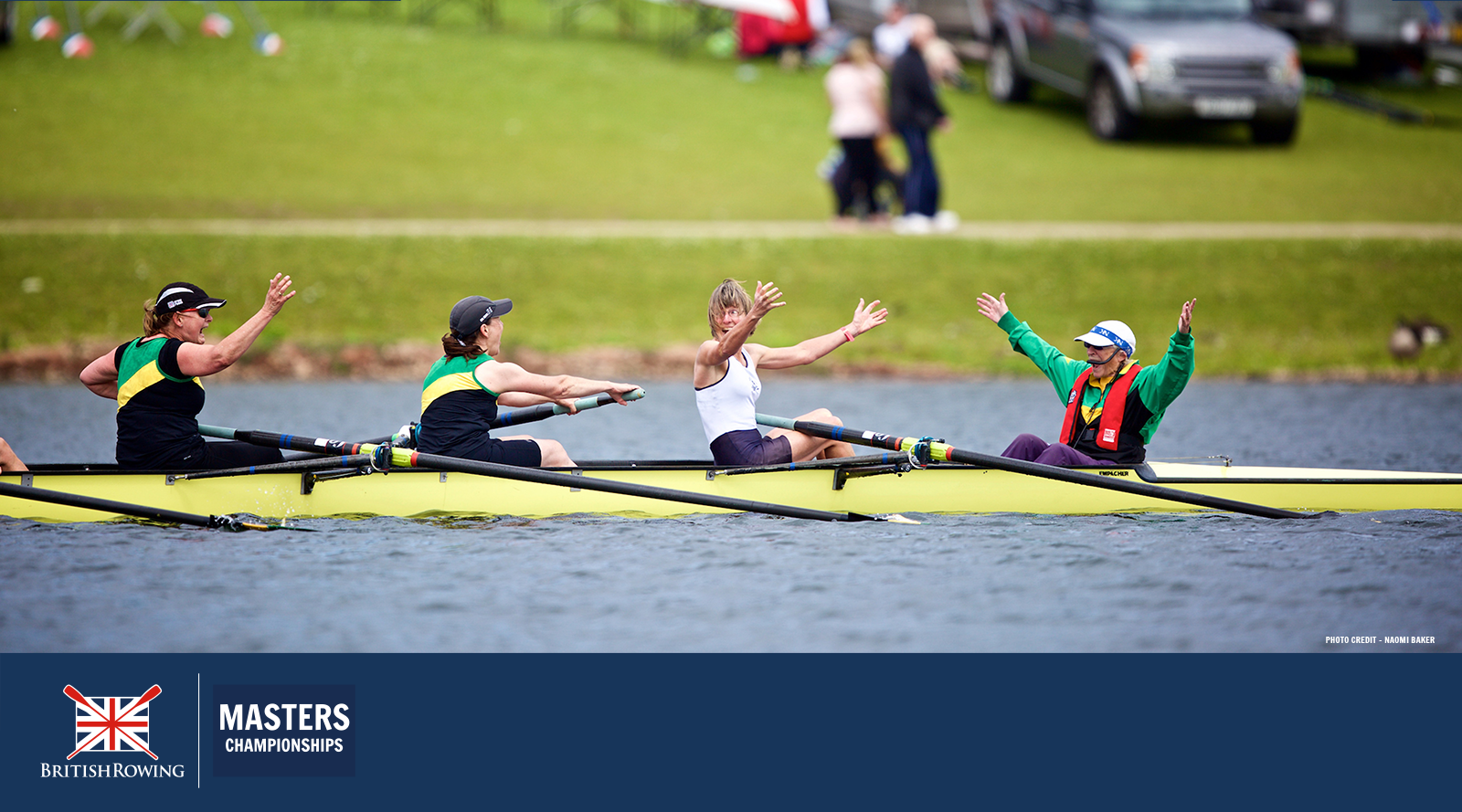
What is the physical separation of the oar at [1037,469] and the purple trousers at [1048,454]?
174 mm

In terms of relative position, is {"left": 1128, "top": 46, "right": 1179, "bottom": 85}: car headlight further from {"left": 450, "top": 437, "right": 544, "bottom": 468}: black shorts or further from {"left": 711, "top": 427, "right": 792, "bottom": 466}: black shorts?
{"left": 450, "top": 437, "right": 544, "bottom": 468}: black shorts

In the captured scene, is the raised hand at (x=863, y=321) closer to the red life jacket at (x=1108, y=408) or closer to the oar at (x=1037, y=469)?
the oar at (x=1037, y=469)

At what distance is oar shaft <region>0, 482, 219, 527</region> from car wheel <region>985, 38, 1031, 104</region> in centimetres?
1922

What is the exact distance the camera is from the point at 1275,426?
43.2 feet

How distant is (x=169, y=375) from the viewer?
8.68m

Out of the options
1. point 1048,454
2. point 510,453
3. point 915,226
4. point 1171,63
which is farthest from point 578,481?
point 1171,63

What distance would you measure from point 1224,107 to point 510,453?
1570cm

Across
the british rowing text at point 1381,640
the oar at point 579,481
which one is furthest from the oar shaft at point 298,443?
the british rowing text at point 1381,640

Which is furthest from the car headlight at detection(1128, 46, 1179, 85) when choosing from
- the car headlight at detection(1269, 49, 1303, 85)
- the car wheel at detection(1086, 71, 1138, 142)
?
the car headlight at detection(1269, 49, 1303, 85)

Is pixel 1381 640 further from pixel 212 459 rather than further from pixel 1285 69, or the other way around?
pixel 1285 69
